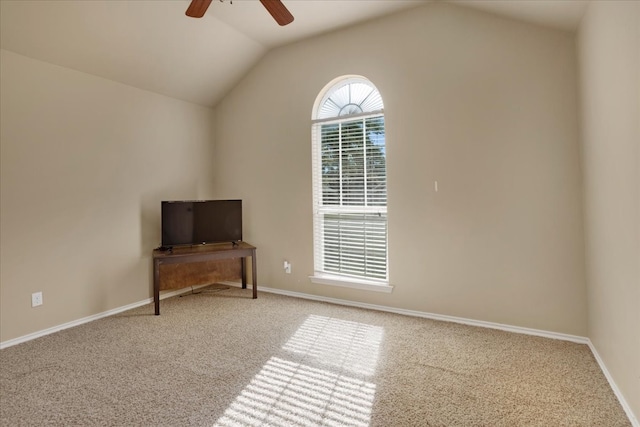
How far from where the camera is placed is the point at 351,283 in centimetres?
367

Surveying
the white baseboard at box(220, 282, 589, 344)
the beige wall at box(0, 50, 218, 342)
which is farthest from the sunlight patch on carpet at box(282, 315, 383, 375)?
the beige wall at box(0, 50, 218, 342)

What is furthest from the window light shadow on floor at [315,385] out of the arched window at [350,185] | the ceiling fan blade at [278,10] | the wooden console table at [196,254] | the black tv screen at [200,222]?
the ceiling fan blade at [278,10]

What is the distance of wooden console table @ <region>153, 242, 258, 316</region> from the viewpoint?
3441 mm

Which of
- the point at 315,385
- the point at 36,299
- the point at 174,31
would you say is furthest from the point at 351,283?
the point at 174,31

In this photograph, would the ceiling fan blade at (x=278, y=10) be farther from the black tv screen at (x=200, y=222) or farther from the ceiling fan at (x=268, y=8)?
the black tv screen at (x=200, y=222)

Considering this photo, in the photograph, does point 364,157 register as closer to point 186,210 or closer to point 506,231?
point 506,231

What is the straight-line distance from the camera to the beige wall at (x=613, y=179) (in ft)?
5.37

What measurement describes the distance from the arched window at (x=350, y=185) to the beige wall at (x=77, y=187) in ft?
6.07

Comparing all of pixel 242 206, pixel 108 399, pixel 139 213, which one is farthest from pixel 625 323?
pixel 139 213

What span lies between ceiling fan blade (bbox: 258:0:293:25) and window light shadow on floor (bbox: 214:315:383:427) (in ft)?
8.16

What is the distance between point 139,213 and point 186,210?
53 cm

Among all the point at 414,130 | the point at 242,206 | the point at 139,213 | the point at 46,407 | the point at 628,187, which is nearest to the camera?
the point at 628,187

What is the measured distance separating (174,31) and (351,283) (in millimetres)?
3189

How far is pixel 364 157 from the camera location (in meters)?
3.60
